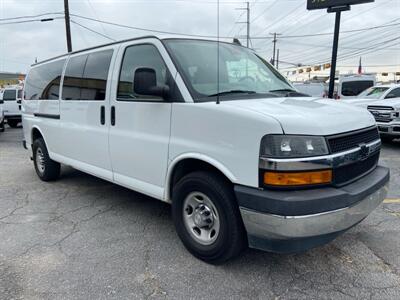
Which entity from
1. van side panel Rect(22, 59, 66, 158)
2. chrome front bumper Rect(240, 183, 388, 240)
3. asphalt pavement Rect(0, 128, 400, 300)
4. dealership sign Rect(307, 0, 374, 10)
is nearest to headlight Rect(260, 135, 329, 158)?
chrome front bumper Rect(240, 183, 388, 240)

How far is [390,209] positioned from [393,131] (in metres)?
5.35

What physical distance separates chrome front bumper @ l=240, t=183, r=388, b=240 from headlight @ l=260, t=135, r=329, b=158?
435 millimetres

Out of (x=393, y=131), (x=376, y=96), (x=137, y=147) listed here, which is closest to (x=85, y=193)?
(x=137, y=147)

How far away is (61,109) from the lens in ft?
17.6

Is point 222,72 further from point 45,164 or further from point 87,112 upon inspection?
point 45,164

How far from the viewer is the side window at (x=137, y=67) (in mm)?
3638

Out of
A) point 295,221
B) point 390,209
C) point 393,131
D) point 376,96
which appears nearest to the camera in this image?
point 295,221

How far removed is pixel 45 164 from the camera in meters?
6.25

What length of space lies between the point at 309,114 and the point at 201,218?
4.22 feet

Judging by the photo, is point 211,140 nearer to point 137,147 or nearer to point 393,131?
point 137,147

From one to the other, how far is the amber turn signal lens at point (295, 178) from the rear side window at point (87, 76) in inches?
95.7

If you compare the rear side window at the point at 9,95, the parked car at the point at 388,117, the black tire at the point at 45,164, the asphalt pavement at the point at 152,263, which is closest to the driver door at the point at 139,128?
the asphalt pavement at the point at 152,263

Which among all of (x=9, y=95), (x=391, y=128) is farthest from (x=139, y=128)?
(x=9, y=95)

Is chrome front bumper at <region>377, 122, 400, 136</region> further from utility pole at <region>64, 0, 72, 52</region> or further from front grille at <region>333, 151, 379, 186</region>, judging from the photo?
utility pole at <region>64, 0, 72, 52</region>
